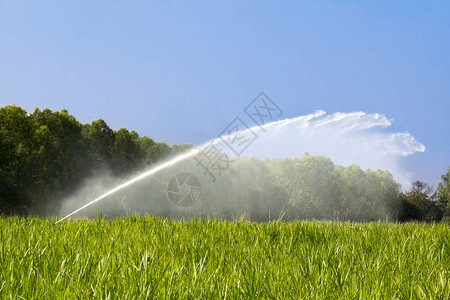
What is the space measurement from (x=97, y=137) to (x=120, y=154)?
9.55ft

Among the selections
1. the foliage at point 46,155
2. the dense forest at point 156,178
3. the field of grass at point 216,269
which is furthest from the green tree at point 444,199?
the field of grass at point 216,269

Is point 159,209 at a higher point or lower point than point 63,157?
lower

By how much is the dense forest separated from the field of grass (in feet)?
65.0

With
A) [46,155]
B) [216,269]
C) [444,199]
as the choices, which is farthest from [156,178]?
[444,199]

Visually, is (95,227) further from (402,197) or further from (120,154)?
(402,197)

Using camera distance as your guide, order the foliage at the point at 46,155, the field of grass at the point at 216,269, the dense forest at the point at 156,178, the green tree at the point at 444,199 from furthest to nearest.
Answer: the green tree at the point at 444,199 → the dense forest at the point at 156,178 → the foliage at the point at 46,155 → the field of grass at the point at 216,269

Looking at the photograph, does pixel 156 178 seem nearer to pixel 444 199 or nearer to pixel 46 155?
pixel 46 155

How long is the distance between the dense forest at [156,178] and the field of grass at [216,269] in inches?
780

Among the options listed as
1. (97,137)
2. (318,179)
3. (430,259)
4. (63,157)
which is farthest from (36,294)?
(318,179)

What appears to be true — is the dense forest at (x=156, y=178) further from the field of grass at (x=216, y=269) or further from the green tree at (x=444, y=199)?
A: the field of grass at (x=216, y=269)

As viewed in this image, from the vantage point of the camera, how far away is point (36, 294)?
2.34 meters

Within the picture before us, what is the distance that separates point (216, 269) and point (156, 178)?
127 ft

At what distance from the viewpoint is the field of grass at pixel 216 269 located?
2.48 m

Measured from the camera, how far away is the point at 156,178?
4112 centimetres
